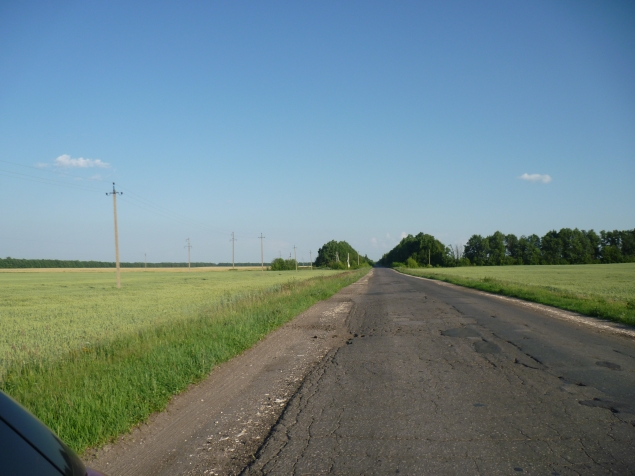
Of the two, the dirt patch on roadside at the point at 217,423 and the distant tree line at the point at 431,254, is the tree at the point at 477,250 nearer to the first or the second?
the distant tree line at the point at 431,254

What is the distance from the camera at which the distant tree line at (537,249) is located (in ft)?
389

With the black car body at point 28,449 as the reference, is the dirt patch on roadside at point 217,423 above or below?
below

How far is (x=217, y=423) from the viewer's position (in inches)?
201

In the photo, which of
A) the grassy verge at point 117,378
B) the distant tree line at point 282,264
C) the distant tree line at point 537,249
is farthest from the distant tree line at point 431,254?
the grassy verge at point 117,378

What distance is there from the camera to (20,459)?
1434 mm

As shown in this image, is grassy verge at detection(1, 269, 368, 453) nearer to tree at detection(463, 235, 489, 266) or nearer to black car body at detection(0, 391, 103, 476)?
black car body at detection(0, 391, 103, 476)

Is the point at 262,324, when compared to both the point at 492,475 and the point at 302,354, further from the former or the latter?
the point at 492,475

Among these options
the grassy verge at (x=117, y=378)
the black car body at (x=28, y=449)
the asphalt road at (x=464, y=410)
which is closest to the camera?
the black car body at (x=28, y=449)

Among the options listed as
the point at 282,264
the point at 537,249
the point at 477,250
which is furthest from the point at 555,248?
the point at 282,264

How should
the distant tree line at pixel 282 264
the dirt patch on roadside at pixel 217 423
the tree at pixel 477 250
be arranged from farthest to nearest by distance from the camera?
the tree at pixel 477 250 < the distant tree line at pixel 282 264 < the dirt patch on roadside at pixel 217 423

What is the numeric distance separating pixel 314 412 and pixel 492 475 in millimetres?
2191

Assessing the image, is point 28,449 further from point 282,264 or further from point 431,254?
point 431,254

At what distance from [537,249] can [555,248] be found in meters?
6.33

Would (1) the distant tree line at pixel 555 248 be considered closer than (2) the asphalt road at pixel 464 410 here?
No
